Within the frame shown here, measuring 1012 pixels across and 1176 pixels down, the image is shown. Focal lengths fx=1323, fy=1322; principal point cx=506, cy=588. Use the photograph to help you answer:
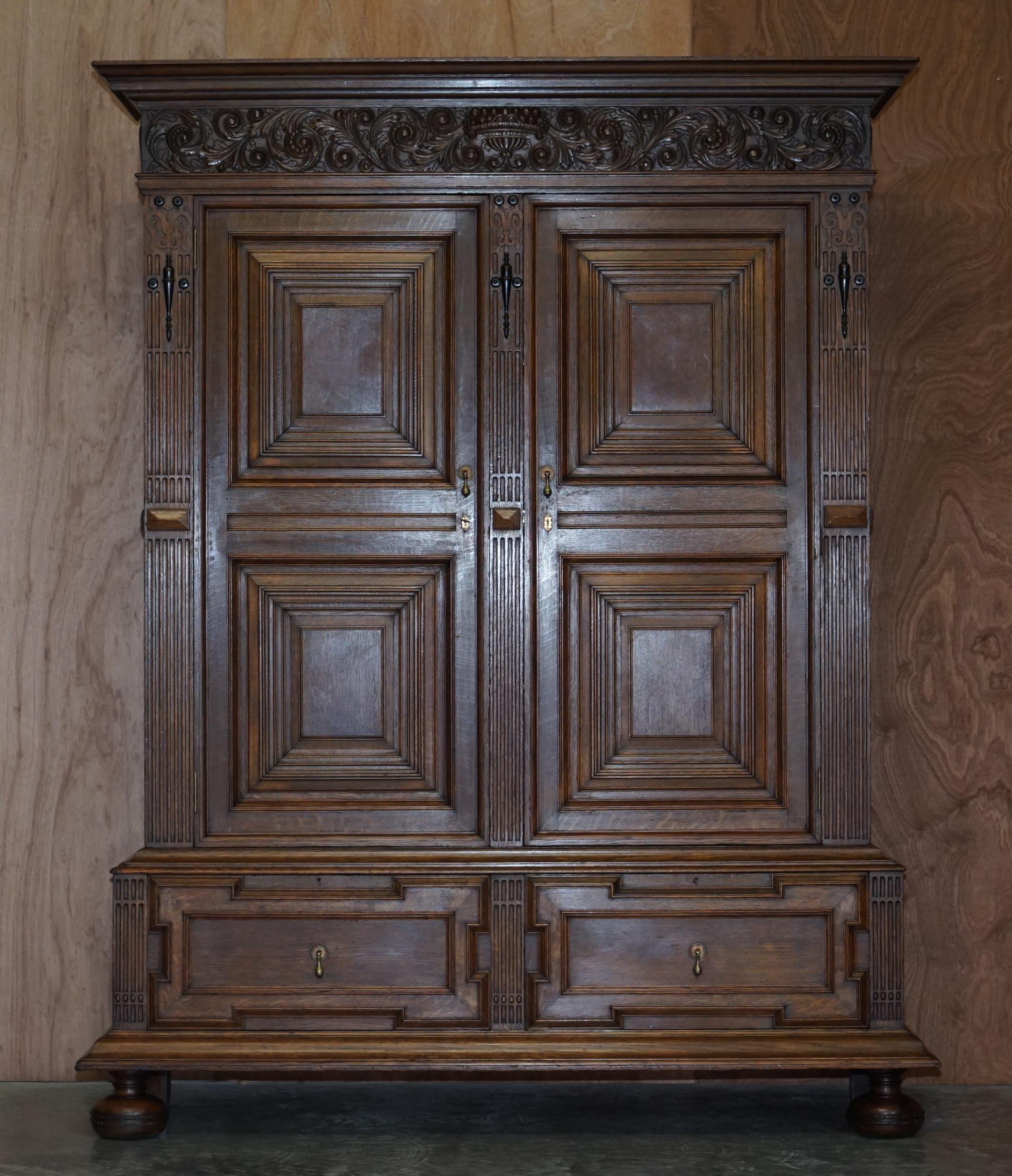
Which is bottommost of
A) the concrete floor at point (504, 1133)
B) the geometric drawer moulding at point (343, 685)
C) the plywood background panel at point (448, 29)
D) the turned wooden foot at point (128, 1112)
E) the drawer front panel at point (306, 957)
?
the concrete floor at point (504, 1133)

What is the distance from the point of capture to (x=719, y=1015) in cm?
279

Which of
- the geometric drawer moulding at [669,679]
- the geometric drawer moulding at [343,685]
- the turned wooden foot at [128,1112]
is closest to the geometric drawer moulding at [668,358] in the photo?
the geometric drawer moulding at [669,679]

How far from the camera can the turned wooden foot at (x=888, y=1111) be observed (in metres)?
2.83

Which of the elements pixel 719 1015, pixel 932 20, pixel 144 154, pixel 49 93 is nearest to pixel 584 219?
pixel 144 154

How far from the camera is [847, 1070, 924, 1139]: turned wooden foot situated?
2.83 meters

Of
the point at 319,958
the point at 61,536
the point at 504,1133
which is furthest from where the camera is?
the point at 61,536

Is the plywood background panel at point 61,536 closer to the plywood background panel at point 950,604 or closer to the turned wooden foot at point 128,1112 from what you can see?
the turned wooden foot at point 128,1112

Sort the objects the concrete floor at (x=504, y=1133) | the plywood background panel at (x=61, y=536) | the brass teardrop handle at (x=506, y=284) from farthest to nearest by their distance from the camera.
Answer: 1. the plywood background panel at (x=61, y=536)
2. the brass teardrop handle at (x=506, y=284)
3. the concrete floor at (x=504, y=1133)

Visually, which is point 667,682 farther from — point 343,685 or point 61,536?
point 61,536

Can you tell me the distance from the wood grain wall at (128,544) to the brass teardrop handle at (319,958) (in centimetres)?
74

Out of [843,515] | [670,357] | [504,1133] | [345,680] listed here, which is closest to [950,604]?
[843,515]

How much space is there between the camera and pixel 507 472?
2.84m

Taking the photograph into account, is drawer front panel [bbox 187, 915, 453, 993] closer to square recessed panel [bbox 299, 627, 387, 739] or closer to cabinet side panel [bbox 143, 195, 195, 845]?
cabinet side panel [bbox 143, 195, 195, 845]

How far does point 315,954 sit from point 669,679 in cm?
95
